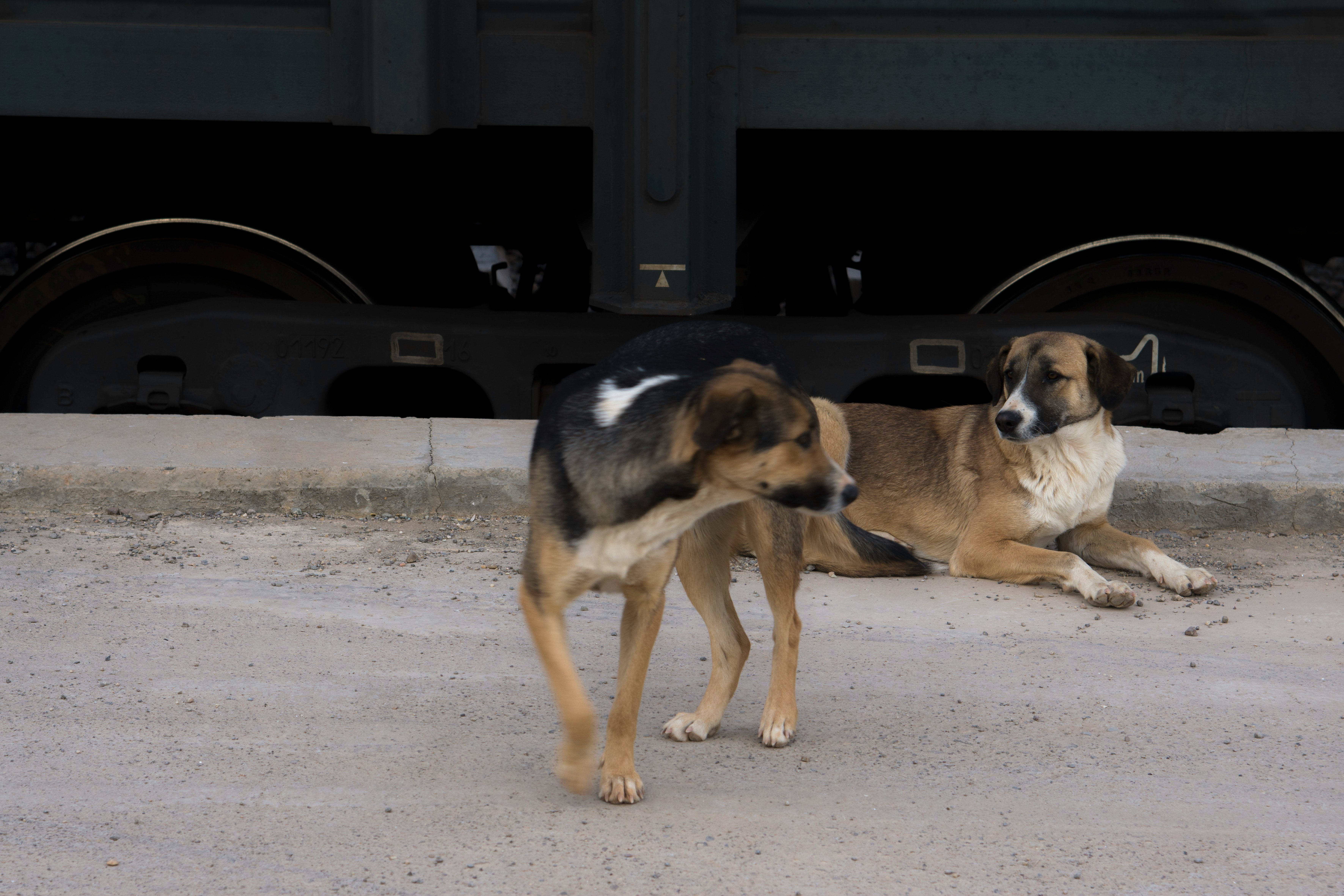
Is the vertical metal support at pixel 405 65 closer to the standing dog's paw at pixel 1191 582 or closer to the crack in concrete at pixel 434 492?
the crack in concrete at pixel 434 492

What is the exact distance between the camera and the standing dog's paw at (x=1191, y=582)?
4836 millimetres

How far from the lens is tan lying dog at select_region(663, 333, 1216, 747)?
5000 mm

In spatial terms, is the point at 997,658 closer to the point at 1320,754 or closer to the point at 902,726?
the point at 902,726

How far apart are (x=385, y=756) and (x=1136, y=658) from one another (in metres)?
2.41

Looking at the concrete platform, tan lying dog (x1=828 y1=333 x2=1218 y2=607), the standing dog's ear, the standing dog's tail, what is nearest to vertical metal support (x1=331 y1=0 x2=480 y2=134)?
the concrete platform

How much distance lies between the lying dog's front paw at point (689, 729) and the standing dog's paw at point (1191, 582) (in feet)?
7.43

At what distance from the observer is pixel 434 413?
24.1 ft

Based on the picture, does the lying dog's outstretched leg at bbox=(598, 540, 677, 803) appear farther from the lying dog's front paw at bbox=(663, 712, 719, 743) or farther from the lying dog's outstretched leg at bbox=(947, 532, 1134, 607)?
the lying dog's outstretched leg at bbox=(947, 532, 1134, 607)

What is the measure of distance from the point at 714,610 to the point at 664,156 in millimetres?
2468

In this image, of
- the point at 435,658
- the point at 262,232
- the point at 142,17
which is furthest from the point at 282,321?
the point at 435,658

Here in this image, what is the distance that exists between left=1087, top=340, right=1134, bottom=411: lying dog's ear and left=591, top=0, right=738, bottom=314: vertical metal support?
1529mm

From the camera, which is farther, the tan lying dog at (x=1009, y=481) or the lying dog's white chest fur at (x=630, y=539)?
the tan lying dog at (x=1009, y=481)

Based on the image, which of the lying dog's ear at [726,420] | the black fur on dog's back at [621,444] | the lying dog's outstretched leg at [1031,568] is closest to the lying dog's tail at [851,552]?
the lying dog's outstretched leg at [1031,568]

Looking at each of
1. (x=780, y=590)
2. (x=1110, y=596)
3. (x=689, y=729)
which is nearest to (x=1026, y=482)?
(x=1110, y=596)
